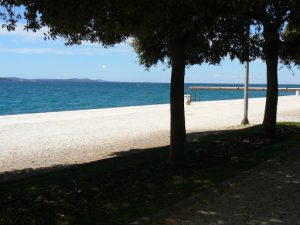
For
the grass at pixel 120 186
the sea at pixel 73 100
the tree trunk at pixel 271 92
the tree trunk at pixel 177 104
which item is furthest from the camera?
the sea at pixel 73 100

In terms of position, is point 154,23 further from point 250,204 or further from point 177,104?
point 250,204

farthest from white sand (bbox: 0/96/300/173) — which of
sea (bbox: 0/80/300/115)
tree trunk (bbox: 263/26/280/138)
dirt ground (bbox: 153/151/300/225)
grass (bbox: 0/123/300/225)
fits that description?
sea (bbox: 0/80/300/115)

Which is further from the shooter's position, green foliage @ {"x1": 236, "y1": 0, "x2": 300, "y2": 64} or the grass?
green foliage @ {"x1": 236, "y1": 0, "x2": 300, "y2": 64}

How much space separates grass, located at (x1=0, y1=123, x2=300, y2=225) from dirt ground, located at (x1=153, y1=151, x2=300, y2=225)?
36 centimetres

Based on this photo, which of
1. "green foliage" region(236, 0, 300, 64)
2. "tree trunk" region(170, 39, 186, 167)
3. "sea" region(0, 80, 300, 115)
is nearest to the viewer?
"tree trunk" region(170, 39, 186, 167)

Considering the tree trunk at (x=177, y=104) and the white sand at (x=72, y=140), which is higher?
the tree trunk at (x=177, y=104)

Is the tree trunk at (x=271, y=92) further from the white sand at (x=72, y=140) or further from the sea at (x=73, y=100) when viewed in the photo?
the sea at (x=73, y=100)

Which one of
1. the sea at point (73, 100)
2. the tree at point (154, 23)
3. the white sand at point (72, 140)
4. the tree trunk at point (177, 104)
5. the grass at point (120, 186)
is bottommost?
the sea at point (73, 100)

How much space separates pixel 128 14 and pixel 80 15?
0.72 m

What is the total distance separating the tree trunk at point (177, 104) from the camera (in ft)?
31.7

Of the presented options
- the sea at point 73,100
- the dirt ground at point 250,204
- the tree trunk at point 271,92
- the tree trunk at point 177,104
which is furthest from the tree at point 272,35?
the sea at point 73,100

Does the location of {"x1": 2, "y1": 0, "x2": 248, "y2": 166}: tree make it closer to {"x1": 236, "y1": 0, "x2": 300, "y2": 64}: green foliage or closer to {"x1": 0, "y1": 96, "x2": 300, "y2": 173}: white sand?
{"x1": 236, "y1": 0, "x2": 300, "y2": 64}: green foliage

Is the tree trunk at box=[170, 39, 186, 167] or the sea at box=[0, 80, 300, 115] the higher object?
the tree trunk at box=[170, 39, 186, 167]

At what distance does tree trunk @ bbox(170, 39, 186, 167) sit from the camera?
9.65m
